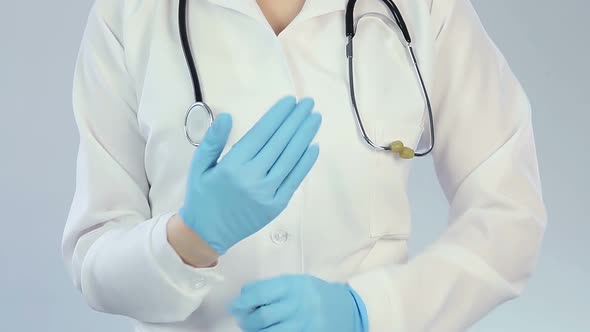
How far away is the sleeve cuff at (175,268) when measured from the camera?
37.1 inches

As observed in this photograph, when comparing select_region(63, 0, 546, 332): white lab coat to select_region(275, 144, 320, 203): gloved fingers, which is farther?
select_region(63, 0, 546, 332): white lab coat

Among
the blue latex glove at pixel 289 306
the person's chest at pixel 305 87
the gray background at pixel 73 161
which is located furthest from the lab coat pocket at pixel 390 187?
the gray background at pixel 73 161

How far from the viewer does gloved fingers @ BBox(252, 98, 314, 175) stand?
2.90 ft

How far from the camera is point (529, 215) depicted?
104 centimetres

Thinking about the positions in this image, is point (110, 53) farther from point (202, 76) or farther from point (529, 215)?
point (529, 215)

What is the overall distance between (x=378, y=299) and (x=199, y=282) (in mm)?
183

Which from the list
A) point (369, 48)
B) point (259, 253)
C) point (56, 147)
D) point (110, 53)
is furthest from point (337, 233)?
point (56, 147)

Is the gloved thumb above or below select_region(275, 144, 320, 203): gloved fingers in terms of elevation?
above

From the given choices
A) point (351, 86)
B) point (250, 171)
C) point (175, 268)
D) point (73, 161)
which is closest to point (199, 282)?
point (175, 268)

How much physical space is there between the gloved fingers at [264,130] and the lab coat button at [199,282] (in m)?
0.15

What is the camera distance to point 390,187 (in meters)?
1.05

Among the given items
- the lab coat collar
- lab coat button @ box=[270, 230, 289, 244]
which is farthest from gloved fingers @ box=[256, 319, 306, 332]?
the lab coat collar

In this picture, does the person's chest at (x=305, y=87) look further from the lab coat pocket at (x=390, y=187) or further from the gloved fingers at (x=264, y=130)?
the gloved fingers at (x=264, y=130)

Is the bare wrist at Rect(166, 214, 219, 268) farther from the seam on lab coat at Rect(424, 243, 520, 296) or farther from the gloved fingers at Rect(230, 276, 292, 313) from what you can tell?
the seam on lab coat at Rect(424, 243, 520, 296)
